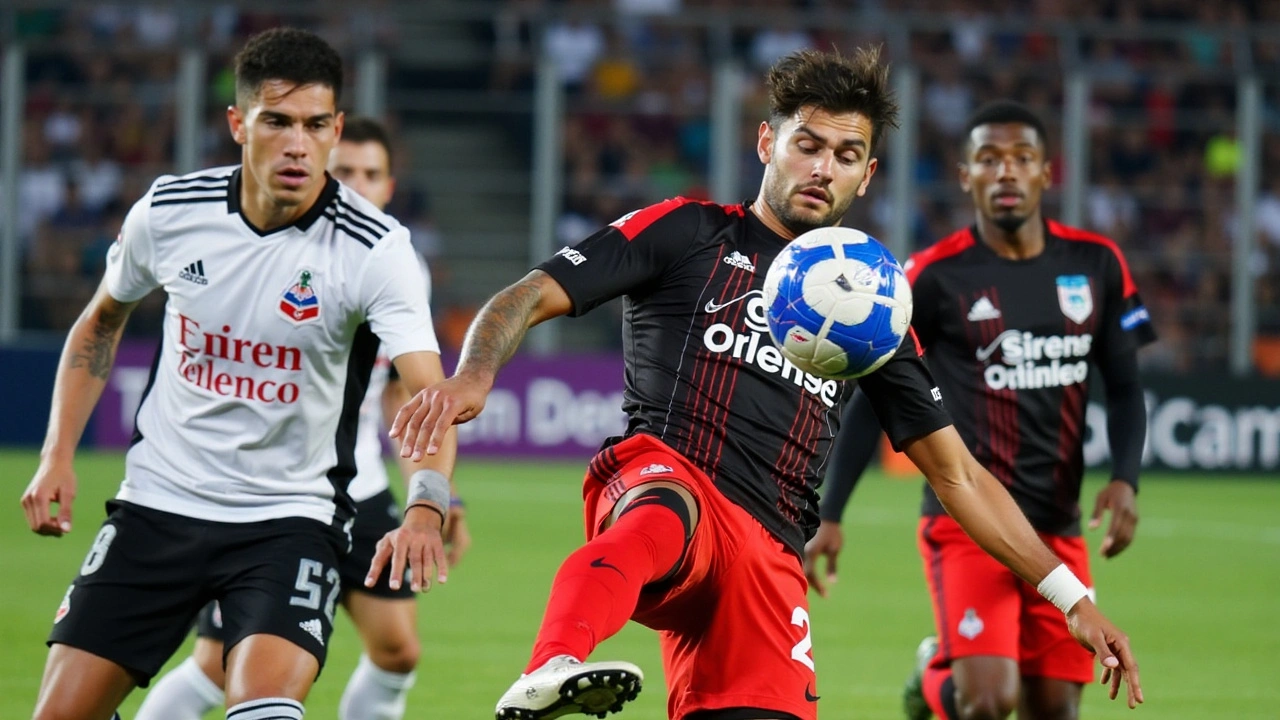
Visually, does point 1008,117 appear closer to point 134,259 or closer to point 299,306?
point 299,306

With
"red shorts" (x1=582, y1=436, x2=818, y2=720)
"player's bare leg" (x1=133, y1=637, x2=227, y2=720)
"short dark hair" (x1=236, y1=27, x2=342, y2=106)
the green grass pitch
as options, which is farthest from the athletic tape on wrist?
the green grass pitch

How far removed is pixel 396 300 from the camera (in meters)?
5.05

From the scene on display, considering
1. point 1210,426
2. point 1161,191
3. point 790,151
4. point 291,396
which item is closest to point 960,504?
point 790,151

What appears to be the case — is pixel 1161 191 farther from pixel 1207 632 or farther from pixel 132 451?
pixel 132 451

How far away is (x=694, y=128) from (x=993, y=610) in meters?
14.6

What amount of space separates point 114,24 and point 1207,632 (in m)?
15.7

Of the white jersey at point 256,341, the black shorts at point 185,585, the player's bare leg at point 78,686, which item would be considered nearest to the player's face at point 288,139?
the white jersey at point 256,341

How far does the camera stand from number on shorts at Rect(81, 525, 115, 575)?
4992mm

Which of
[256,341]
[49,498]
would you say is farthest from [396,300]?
[49,498]

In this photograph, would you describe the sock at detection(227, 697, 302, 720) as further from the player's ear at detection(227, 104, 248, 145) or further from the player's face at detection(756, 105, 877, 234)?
the player's face at detection(756, 105, 877, 234)

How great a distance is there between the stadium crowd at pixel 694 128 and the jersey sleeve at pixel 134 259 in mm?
13596

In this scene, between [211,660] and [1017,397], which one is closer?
[211,660]

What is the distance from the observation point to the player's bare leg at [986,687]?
6172 millimetres

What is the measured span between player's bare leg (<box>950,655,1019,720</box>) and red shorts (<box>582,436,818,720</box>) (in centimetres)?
158
